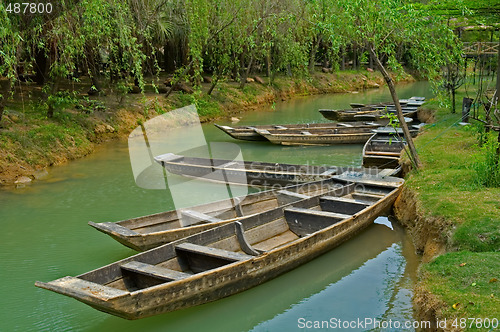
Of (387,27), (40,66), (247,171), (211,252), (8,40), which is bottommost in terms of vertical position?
(211,252)

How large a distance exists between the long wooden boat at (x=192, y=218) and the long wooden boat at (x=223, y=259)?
0.59 m

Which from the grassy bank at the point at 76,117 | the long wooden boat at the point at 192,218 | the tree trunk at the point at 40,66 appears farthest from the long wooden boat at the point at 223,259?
the tree trunk at the point at 40,66

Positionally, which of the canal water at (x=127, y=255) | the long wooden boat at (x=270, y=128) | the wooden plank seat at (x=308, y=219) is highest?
the long wooden boat at (x=270, y=128)

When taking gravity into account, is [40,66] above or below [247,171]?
above

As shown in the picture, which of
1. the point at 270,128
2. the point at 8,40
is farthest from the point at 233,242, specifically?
the point at 270,128

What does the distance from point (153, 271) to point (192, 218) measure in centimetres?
221

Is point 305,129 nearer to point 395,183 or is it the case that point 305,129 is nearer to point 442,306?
point 395,183

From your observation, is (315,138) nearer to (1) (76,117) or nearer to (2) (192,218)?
(1) (76,117)

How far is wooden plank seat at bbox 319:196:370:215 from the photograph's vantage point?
340 inches

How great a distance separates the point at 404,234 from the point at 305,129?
8.47 m

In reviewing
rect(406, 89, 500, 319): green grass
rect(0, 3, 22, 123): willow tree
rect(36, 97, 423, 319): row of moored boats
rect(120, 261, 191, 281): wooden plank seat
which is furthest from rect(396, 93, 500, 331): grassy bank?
rect(0, 3, 22, 123): willow tree

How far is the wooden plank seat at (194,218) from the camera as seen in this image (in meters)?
8.01

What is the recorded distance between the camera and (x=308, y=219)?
8.23m

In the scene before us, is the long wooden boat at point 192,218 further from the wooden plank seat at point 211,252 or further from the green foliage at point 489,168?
the green foliage at point 489,168
